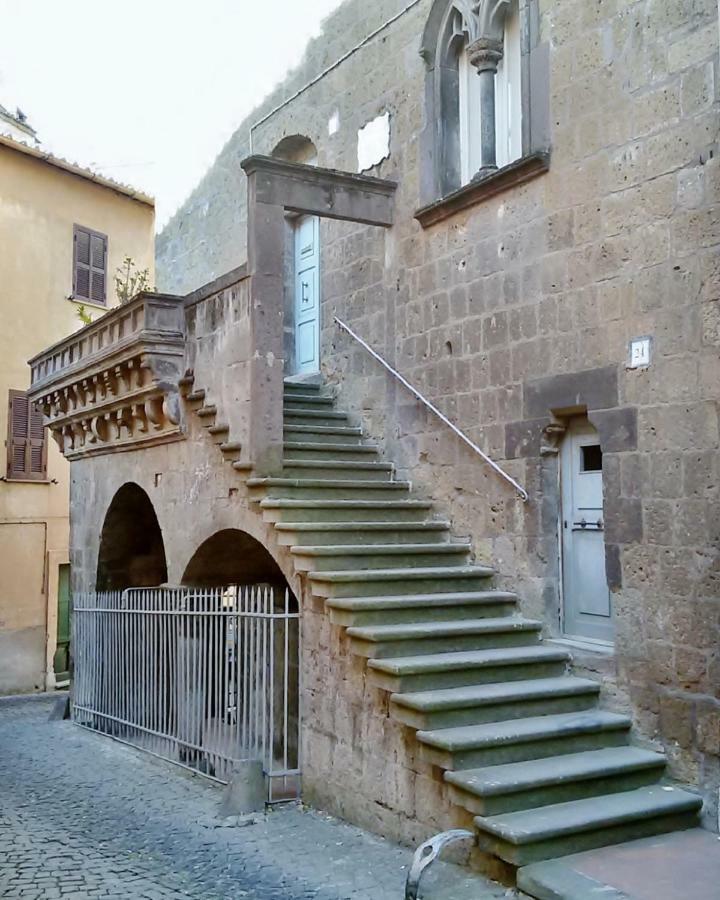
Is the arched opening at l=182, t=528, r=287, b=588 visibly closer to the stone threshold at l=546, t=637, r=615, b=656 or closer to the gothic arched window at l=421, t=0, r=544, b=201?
the stone threshold at l=546, t=637, r=615, b=656

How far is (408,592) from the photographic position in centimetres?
667

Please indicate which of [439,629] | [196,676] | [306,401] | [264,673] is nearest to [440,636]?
[439,629]

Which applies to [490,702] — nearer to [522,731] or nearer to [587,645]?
[522,731]

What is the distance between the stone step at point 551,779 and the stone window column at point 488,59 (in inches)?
172

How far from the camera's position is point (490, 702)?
18.1 ft

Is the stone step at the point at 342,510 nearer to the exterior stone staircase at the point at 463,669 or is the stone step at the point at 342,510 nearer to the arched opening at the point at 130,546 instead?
the exterior stone staircase at the point at 463,669

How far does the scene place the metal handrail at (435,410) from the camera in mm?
6794

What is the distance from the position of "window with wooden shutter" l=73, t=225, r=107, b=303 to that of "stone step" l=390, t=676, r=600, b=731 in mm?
13906

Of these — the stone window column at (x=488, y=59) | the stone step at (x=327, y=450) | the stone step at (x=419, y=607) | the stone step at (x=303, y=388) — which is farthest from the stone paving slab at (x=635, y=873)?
the stone step at (x=303, y=388)

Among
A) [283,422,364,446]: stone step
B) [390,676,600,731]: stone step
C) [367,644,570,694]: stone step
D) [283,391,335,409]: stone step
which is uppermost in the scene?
[283,391,335,409]: stone step

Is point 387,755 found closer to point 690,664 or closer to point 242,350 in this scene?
point 690,664

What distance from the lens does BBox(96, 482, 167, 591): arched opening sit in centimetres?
1073

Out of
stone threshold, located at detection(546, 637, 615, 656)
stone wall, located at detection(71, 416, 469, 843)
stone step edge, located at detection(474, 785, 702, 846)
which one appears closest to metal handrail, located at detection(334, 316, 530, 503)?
stone threshold, located at detection(546, 637, 615, 656)

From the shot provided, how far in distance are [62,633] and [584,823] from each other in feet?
44.7
